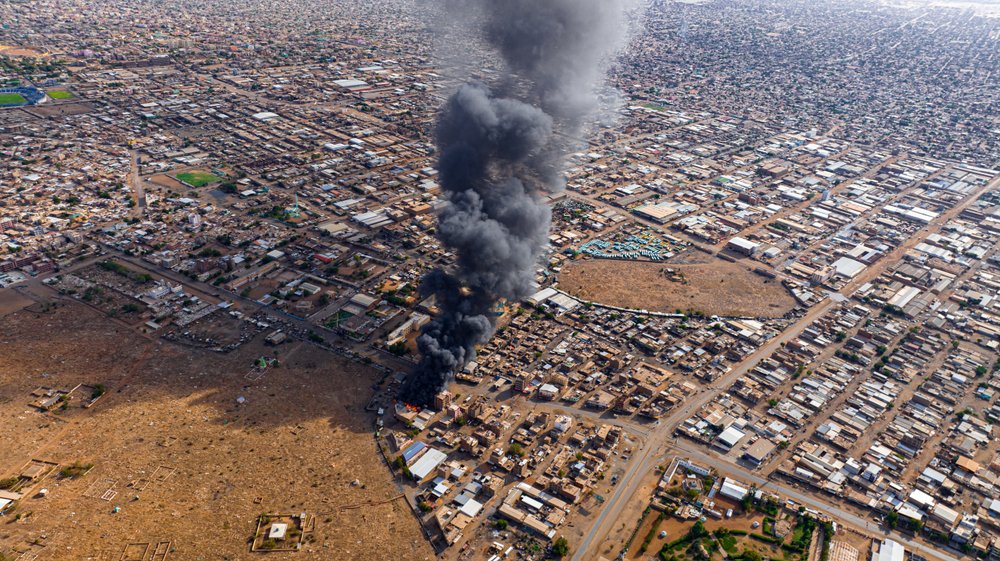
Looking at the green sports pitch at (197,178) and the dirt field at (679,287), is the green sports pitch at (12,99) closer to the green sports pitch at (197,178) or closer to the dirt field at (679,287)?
the green sports pitch at (197,178)

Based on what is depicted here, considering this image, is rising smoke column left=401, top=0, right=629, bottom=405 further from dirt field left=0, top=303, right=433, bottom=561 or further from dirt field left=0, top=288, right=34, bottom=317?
dirt field left=0, top=288, right=34, bottom=317

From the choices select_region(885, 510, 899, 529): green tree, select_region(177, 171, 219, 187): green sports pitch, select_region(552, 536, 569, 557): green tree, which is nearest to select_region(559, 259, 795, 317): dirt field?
select_region(885, 510, 899, 529): green tree

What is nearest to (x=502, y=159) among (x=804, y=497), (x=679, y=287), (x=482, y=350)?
(x=482, y=350)

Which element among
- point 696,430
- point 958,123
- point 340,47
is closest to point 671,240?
point 696,430

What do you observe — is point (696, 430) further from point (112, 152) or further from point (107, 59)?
point (107, 59)

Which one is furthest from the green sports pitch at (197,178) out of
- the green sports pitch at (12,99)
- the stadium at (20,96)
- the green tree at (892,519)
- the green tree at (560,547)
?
the green tree at (892,519)

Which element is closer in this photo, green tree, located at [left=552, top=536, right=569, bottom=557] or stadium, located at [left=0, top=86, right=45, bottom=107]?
green tree, located at [left=552, top=536, right=569, bottom=557]

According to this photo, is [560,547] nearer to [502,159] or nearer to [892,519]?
[892,519]
